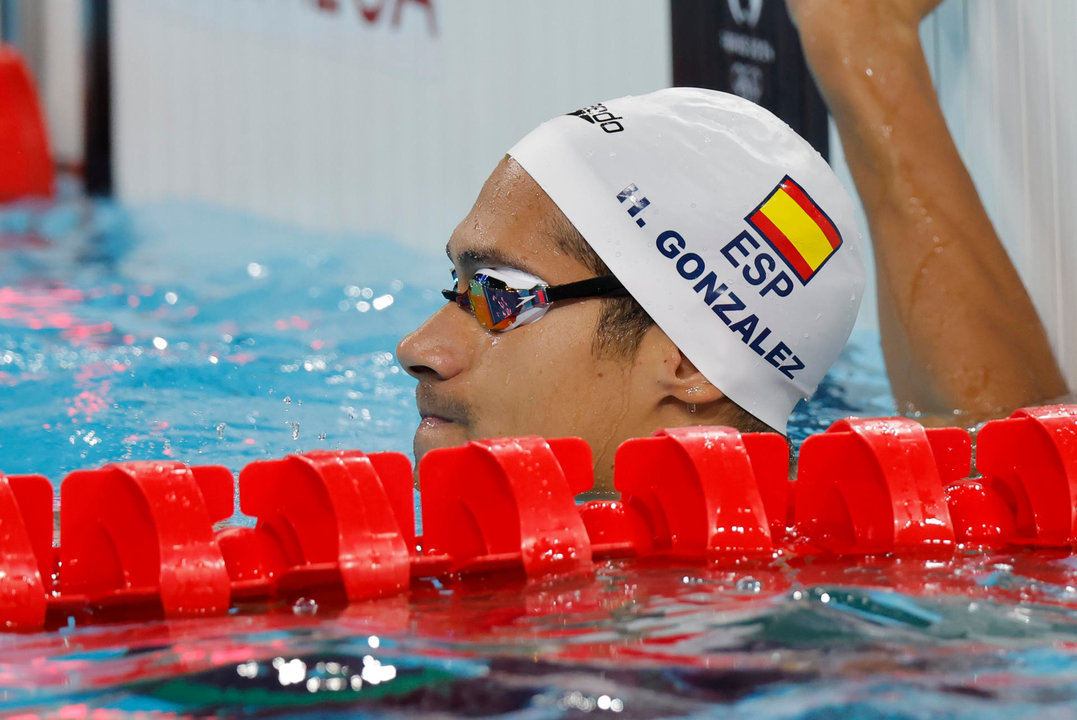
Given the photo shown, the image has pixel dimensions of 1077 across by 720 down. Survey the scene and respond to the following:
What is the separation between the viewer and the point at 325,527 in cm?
143

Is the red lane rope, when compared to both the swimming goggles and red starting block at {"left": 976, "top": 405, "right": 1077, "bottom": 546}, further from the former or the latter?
the swimming goggles

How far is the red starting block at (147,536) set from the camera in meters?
1.35

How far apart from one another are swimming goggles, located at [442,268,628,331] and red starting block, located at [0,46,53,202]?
6407 mm

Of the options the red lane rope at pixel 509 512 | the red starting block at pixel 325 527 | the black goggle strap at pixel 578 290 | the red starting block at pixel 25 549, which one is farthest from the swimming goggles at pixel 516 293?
the red starting block at pixel 25 549

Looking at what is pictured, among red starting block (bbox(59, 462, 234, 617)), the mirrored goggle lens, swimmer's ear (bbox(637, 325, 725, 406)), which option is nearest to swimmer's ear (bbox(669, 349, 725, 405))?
swimmer's ear (bbox(637, 325, 725, 406))

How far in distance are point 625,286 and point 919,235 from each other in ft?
4.28

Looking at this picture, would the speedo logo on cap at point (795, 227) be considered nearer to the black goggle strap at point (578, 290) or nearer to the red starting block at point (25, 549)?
the black goggle strap at point (578, 290)

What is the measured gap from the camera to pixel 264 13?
6.97 meters

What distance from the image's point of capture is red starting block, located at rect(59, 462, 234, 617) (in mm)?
1350

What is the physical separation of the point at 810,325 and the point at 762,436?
0.53 m

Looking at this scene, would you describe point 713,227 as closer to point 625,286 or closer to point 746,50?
point 625,286

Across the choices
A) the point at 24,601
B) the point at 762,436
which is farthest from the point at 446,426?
the point at 24,601

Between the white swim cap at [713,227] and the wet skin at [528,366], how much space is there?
6 cm

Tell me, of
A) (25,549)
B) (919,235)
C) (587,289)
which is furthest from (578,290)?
(919,235)
